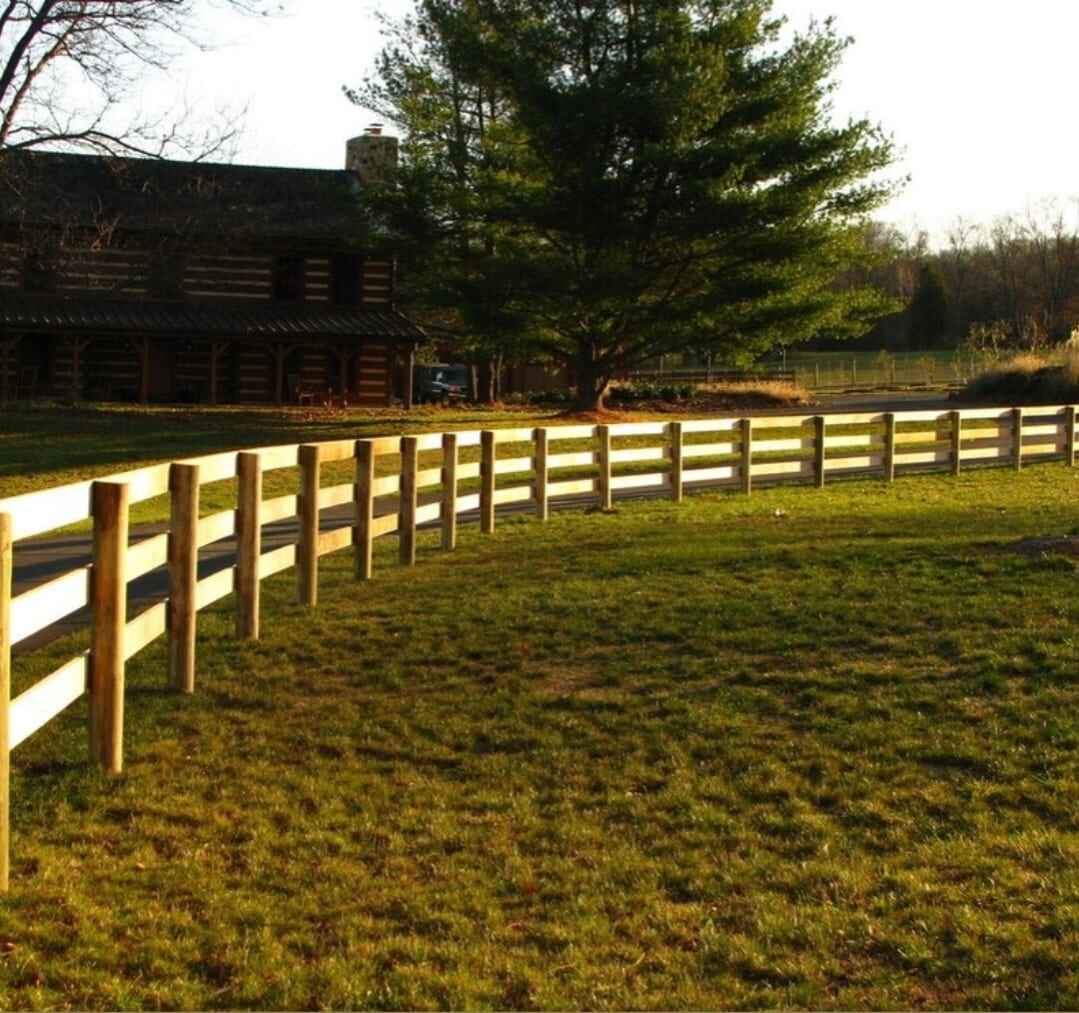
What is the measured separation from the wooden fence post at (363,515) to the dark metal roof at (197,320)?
1072 inches

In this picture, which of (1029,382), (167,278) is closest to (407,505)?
(167,278)

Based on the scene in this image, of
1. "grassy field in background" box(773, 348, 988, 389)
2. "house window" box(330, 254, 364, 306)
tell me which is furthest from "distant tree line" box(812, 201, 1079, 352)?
"house window" box(330, 254, 364, 306)

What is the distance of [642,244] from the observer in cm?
3325

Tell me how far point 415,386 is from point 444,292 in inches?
763

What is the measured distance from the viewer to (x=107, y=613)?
695 cm

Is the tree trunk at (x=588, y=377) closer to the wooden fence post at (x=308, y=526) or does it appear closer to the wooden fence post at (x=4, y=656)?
the wooden fence post at (x=308, y=526)

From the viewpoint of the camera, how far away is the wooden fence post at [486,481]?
Answer: 15.1 m

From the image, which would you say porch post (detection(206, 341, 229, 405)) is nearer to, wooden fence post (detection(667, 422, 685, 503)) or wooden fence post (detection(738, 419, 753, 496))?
wooden fence post (detection(738, 419, 753, 496))

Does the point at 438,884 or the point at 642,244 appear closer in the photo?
the point at 438,884

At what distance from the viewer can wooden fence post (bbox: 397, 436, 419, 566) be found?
13289 mm

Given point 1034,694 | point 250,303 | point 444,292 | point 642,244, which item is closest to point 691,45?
point 642,244

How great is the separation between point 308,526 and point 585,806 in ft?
15.7

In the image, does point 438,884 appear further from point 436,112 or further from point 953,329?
point 953,329

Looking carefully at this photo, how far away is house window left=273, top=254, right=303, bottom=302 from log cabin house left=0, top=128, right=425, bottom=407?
0.04 m
